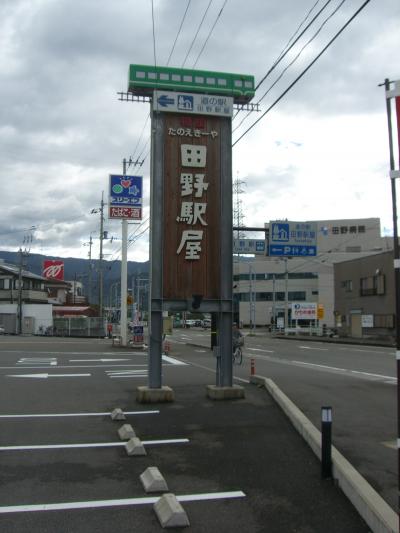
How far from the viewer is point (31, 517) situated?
16.5 feet

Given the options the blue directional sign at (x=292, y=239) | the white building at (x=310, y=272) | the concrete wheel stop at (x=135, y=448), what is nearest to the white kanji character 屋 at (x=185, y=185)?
the concrete wheel stop at (x=135, y=448)

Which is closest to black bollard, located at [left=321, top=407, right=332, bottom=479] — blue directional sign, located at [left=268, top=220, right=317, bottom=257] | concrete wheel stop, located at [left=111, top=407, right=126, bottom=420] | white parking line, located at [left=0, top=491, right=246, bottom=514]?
white parking line, located at [left=0, top=491, right=246, bottom=514]

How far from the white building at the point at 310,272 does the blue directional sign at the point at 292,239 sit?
59798 mm

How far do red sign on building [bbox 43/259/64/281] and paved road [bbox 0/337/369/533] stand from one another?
87445 millimetres

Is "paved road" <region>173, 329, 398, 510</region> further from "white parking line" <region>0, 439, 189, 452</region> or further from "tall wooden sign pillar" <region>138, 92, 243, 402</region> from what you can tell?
"white parking line" <region>0, 439, 189, 452</region>

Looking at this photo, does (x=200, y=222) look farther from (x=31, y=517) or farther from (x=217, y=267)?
(x=31, y=517)

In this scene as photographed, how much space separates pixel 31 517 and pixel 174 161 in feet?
25.4

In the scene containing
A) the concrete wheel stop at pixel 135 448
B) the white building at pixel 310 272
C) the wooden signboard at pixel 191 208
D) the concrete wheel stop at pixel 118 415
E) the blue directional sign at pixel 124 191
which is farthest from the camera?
the white building at pixel 310 272

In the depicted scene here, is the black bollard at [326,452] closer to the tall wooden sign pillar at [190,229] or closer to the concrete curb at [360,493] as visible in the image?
the concrete curb at [360,493]

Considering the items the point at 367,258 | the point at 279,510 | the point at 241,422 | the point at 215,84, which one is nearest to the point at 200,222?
the point at 215,84

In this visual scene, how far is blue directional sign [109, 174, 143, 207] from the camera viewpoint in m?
30.8

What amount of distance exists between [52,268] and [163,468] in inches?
3716

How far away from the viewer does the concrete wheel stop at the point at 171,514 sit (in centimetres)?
484

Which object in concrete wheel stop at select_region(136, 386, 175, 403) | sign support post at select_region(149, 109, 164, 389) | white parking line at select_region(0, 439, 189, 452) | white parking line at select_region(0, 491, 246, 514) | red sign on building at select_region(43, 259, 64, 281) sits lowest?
white parking line at select_region(0, 491, 246, 514)
